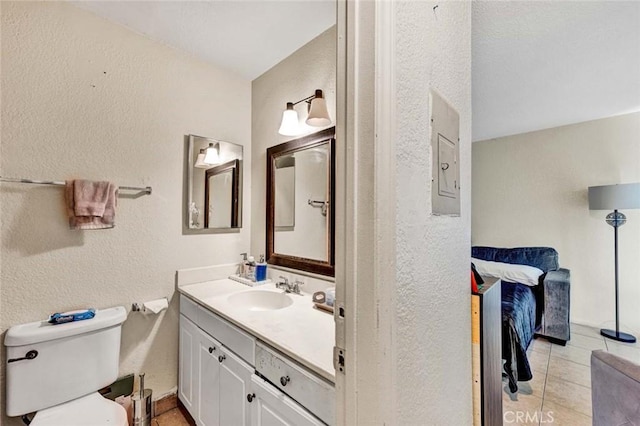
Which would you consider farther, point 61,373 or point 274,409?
point 61,373

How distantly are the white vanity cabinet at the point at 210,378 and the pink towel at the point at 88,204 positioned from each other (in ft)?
2.27

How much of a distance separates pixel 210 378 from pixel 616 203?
3.94 metres

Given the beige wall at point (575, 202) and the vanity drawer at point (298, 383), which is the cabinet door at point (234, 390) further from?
the beige wall at point (575, 202)

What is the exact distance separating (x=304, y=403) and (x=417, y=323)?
54 cm

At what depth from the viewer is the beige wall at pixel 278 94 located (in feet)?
5.48

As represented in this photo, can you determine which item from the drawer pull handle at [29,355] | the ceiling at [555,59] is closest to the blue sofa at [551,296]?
the ceiling at [555,59]

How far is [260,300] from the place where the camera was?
177 centimetres

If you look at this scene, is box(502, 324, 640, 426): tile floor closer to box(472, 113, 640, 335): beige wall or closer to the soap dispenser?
box(472, 113, 640, 335): beige wall

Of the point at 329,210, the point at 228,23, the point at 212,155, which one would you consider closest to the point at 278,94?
the point at 228,23

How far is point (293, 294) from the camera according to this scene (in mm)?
1710

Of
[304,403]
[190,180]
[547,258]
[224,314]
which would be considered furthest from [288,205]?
[547,258]

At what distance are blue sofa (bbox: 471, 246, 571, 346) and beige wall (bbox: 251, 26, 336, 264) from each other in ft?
9.30

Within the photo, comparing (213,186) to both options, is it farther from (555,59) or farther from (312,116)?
(555,59)

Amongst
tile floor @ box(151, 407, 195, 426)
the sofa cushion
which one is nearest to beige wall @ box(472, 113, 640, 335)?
the sofa cushion
